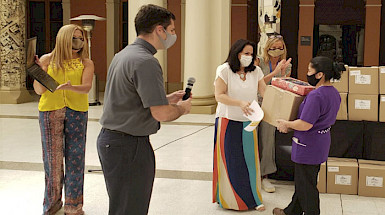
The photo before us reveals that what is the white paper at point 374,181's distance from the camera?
17.5 ft

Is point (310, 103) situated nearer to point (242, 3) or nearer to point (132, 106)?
point (132, 106)

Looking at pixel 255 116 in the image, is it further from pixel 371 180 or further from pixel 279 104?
pixel 371 180

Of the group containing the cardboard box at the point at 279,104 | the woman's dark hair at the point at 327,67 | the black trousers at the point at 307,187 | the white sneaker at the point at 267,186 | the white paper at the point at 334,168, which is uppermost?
the woman's dark hair at the point at 327,67

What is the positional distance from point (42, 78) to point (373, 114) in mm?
3477

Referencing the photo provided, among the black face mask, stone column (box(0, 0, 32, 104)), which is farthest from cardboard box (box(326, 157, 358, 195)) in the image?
stone column (box(0, 0, 32, 104))

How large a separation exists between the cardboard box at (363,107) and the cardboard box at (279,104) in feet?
5.04

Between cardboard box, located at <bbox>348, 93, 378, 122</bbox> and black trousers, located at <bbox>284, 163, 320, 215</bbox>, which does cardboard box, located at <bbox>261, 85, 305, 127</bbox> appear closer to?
black trousers, located at <bbox>284, 163, 320, 215</bbox>

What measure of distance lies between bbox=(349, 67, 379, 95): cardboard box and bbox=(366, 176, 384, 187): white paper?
2.99 feet

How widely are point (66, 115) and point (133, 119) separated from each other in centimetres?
180

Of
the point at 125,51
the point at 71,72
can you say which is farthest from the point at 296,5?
the point at 125,51

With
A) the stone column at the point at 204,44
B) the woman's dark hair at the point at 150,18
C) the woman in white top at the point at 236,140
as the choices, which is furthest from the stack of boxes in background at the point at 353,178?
the stone column at the point at 204,44

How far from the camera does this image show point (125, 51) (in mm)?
2908

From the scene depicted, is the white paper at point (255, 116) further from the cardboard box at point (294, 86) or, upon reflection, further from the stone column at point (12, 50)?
the stone column at point (12, 50)

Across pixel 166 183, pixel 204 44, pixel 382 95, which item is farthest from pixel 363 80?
pixel 204 44
